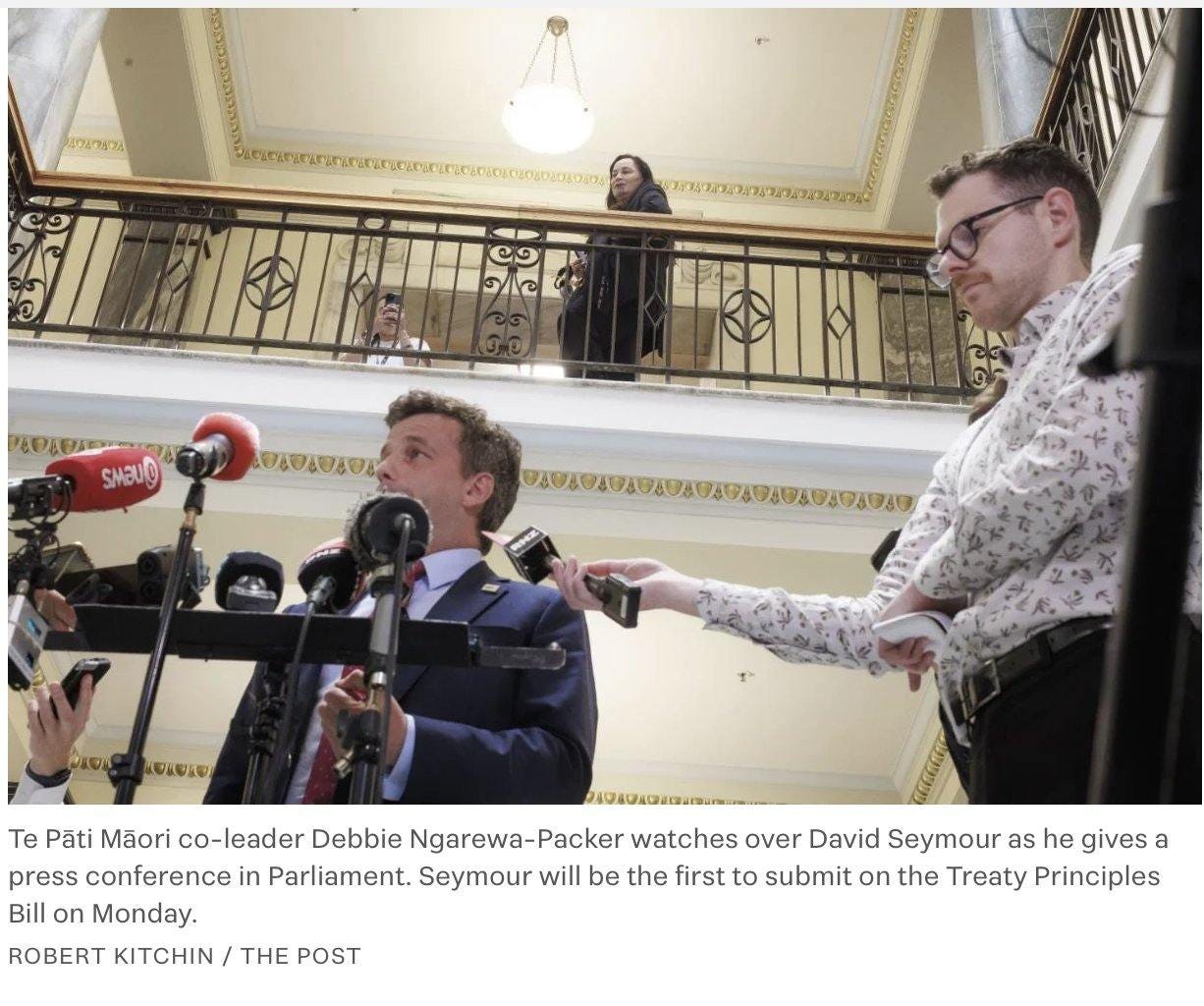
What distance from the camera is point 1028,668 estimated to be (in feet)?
5.06

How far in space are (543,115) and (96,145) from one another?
15.9 ft

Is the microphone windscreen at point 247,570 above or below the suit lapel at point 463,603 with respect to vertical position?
below

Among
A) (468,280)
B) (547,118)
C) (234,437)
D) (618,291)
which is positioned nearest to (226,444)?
(234,437)

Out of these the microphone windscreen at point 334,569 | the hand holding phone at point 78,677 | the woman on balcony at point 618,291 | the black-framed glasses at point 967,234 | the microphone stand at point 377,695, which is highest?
the woman on balcony at point 618,291

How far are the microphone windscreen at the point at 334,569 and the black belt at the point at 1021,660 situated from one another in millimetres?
928

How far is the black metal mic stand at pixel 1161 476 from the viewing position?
2.16ft

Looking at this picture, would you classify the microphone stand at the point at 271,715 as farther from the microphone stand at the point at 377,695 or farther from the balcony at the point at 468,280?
the balcony at the point at 468,280

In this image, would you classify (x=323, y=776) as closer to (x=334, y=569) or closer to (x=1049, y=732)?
(x=334, y=569)

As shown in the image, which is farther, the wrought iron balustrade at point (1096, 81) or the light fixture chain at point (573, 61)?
the light fixture chain at point (573, 61)

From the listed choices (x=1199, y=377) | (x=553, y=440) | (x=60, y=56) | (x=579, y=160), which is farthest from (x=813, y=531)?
(x=579, y=160)

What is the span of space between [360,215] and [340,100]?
4990mm

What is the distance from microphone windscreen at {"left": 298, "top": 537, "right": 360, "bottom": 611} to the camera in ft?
6.23

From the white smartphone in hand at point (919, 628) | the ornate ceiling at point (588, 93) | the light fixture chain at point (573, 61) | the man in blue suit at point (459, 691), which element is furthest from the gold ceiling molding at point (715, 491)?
the light fixture chain at point (573, 61)
